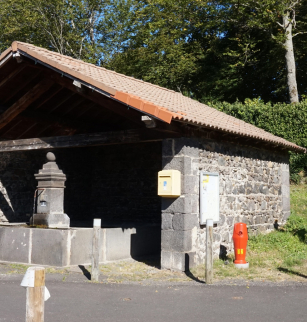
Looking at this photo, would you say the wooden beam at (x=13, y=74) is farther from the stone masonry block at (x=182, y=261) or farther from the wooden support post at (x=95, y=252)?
the stone masonry block at (x=182, y=261)

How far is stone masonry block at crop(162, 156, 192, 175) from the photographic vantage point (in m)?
7.73

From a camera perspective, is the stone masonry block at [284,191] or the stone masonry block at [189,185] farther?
the stone masonry block at [284,191]

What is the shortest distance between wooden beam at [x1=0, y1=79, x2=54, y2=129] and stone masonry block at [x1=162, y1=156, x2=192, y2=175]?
3.09 meters

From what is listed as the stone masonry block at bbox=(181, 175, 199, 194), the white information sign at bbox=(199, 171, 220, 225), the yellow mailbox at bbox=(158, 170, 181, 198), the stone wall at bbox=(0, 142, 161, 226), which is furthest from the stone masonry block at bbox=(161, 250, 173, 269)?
the stone wall at bbox=(0, 142, 161, 226)

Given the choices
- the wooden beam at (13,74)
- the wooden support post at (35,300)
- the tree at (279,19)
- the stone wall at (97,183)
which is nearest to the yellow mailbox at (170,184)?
the wooden beam at (13,74)

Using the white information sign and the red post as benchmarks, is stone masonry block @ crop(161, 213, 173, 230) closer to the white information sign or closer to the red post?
the white information sign

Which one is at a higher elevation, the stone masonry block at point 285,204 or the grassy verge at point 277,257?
the stone masonry block at point 285,204

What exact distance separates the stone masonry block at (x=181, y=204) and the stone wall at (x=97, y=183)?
413cm

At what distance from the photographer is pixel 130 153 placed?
1291cm

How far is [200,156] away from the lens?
8.18 meters

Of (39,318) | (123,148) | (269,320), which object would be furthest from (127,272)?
(123,148)

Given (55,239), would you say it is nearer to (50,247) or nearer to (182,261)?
(50,247)

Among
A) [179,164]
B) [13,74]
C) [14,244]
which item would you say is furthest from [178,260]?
[13,74]

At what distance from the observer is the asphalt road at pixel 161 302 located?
4.91 m
